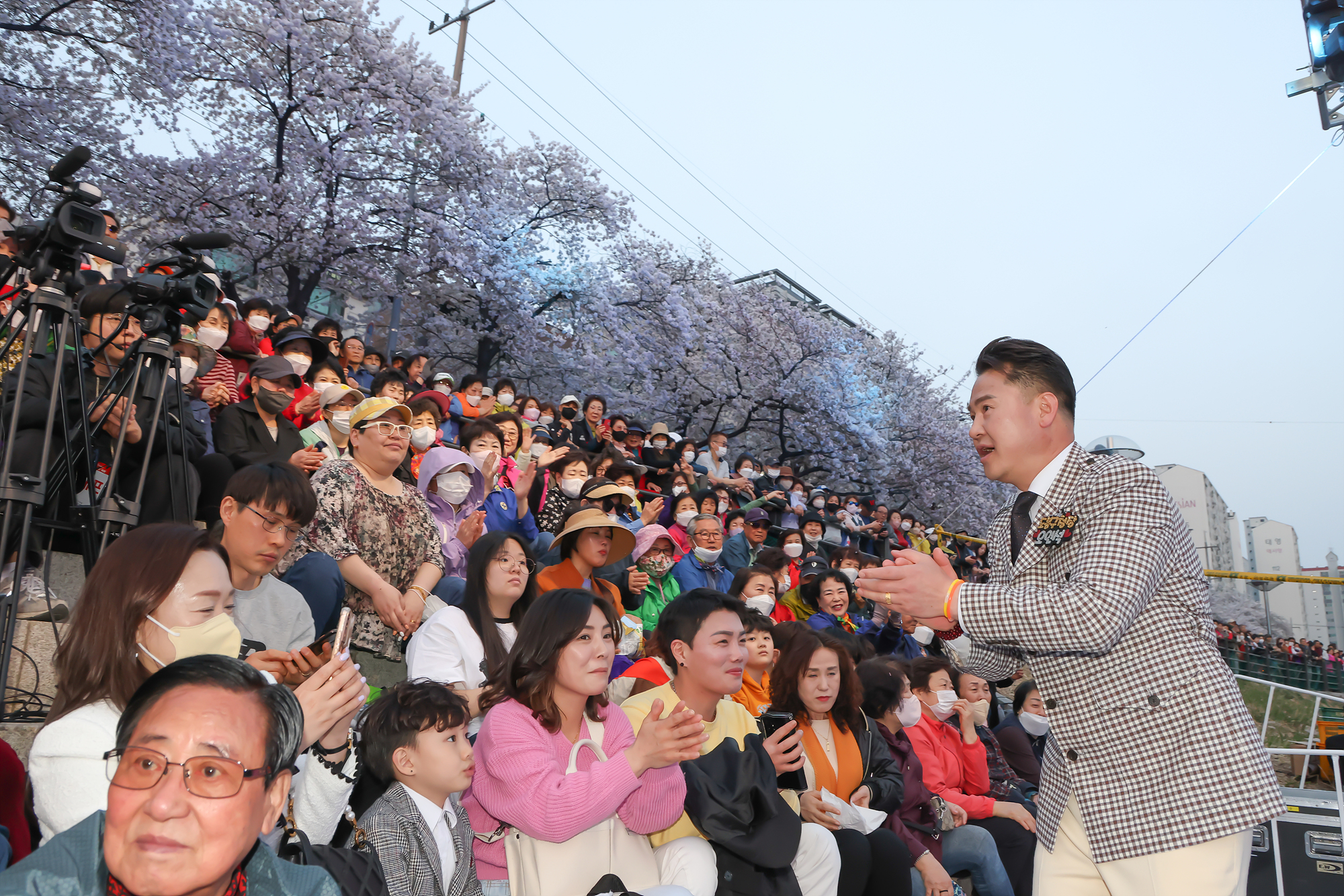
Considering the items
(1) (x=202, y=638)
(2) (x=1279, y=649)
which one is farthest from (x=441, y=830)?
(2) (x=1279, y=649)

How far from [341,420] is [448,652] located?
292cm

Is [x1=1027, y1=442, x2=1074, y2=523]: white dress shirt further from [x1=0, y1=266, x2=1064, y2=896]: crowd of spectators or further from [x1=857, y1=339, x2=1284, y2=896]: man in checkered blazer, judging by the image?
[x1=0, y1=266, x2=1064, y2=896]: crowd of spectators

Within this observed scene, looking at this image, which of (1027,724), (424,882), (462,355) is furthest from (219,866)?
(462,355)

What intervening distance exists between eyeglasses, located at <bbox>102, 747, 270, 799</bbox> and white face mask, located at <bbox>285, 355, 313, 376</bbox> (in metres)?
6.05

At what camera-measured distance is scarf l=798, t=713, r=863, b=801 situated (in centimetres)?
468

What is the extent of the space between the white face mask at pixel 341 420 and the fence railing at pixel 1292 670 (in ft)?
50.5

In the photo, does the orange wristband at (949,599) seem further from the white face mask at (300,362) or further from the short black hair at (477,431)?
the white face mask at (300,362)

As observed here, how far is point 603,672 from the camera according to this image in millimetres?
3527

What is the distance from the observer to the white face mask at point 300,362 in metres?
7.41

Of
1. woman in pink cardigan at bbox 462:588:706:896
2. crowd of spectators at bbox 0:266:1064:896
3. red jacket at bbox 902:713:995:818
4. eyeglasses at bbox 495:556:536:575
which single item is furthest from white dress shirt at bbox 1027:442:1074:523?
red jacket at bbox 902:713:995:818

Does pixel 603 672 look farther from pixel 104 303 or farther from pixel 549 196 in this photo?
pixel 549 196

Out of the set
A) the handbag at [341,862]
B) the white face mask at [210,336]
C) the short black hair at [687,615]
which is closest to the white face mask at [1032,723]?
the short black hair at [687,615]

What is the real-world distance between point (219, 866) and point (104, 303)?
4208 millimetres

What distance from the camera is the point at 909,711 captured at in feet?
19.1
